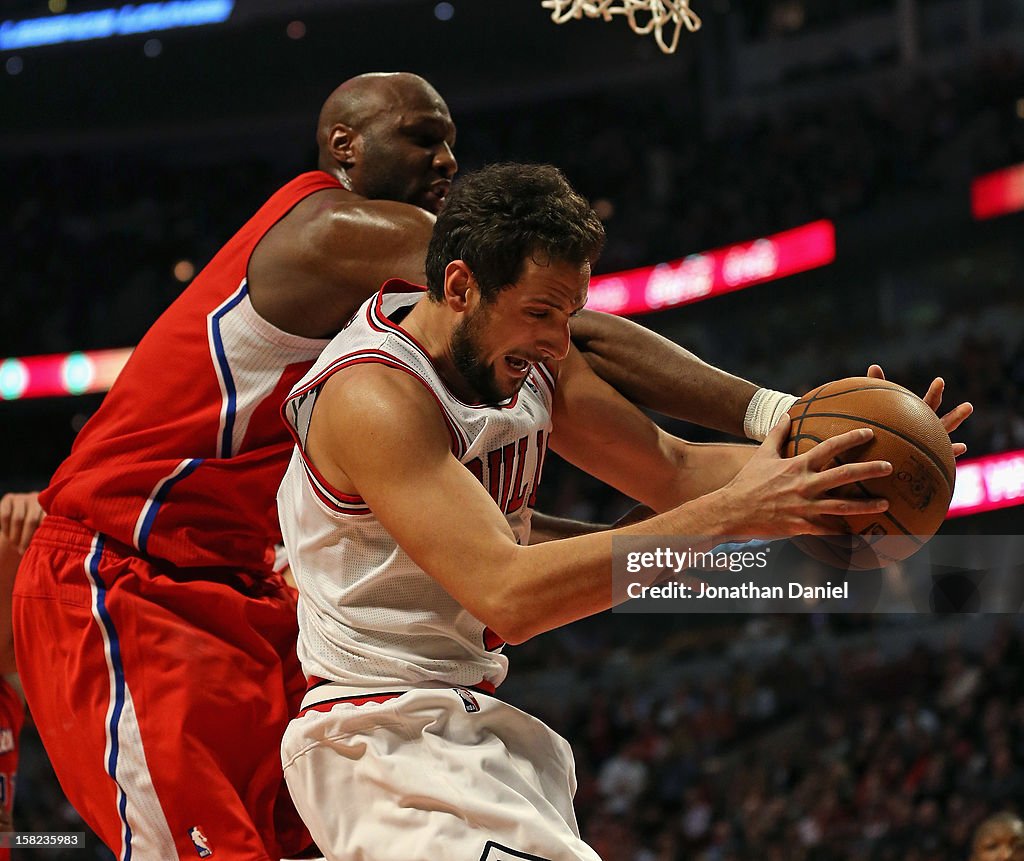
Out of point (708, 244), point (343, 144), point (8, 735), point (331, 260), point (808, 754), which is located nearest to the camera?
point (331, 260)

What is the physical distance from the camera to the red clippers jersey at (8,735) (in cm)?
430

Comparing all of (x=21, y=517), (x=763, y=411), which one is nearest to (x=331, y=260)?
(x=763, y=411)

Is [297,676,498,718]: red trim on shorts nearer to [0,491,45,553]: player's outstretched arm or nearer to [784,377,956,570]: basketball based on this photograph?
[784,377,956,570]: basketball

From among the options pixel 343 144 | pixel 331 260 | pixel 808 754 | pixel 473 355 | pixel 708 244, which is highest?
pixel 708 244

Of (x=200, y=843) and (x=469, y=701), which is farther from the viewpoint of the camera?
(x=200, y=843)

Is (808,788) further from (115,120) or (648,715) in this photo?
(115,120)

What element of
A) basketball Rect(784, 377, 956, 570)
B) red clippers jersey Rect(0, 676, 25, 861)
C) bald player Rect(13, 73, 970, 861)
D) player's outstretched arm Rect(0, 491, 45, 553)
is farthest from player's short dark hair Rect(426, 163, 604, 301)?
red clippers jersey Rect(0, 676, 25, 861)

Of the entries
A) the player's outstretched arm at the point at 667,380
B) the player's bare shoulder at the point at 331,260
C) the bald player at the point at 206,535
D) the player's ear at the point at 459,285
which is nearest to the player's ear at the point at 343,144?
the bald player at the point at 206,535

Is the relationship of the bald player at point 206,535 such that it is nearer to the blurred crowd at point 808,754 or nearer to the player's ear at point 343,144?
the player's ear at point 343,144

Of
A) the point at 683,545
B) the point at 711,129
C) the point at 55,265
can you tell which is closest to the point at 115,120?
the point at 55,265

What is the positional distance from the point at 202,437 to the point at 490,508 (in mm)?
966

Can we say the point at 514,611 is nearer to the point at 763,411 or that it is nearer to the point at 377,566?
the point at 377,566

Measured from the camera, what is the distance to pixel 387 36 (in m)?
16.3

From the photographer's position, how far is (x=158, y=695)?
9.26 ft
